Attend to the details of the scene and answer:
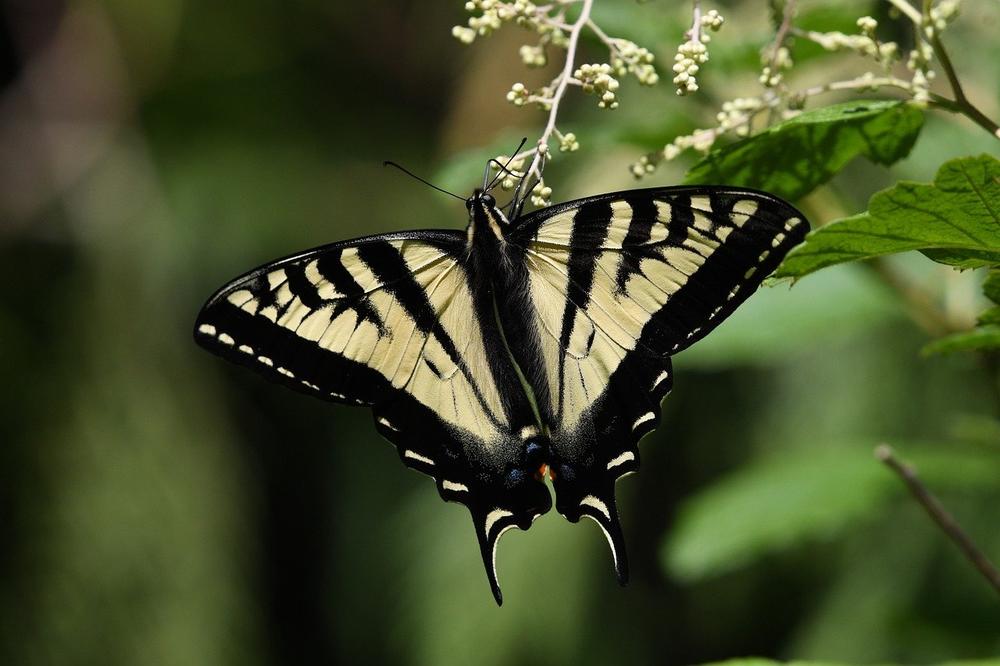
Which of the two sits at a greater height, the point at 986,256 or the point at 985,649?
the point at 986,256

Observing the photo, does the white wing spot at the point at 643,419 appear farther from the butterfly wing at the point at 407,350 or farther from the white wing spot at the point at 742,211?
the white wing spot at the point at 742,211

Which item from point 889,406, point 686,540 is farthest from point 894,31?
point 686,540

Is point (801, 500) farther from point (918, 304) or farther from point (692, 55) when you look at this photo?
point (692, 55)

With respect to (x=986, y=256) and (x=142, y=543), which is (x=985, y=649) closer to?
(x=986, y=256)

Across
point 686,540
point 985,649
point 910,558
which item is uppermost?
point 686,540

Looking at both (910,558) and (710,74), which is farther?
(910,558)

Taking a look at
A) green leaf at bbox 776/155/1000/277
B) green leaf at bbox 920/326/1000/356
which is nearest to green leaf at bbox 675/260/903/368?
green leaf at bbox 920/326/1000/356
